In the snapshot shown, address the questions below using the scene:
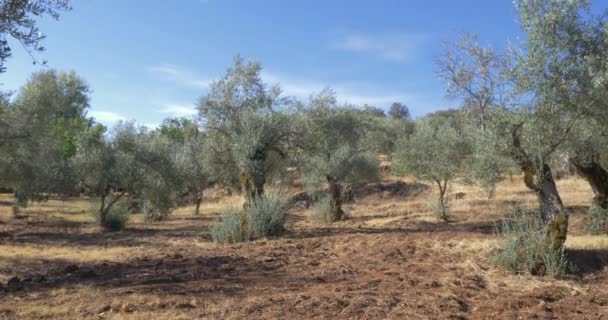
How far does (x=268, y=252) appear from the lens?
12.1m

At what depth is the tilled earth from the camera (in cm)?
661

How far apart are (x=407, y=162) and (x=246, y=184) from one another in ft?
30.9

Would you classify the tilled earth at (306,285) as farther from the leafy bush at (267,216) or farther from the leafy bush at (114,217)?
the leafy bush at (114,217)

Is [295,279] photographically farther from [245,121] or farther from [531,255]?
[245,121]

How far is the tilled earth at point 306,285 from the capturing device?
6.61 meters

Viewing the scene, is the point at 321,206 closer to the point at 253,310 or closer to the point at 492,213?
the point at 492,213

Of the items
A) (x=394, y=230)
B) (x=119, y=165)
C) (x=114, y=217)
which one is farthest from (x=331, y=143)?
(x=114, y=217)

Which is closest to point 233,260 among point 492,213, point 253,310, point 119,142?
point 253,310

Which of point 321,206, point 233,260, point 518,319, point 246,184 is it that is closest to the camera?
point 518,319

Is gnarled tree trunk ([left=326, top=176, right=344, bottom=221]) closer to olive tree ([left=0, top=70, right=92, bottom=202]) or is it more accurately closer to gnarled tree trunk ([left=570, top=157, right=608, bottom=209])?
gnarled tree trunk ([left=570, top=157, right=608, bottom=209])

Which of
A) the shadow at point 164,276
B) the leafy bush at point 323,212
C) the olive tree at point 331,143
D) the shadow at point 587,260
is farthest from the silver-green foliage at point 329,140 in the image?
the shadow at point 587,260

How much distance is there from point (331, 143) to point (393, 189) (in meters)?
15.0

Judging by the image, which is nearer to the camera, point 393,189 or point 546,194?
point 546,194

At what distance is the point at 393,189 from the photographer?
35.0 m
